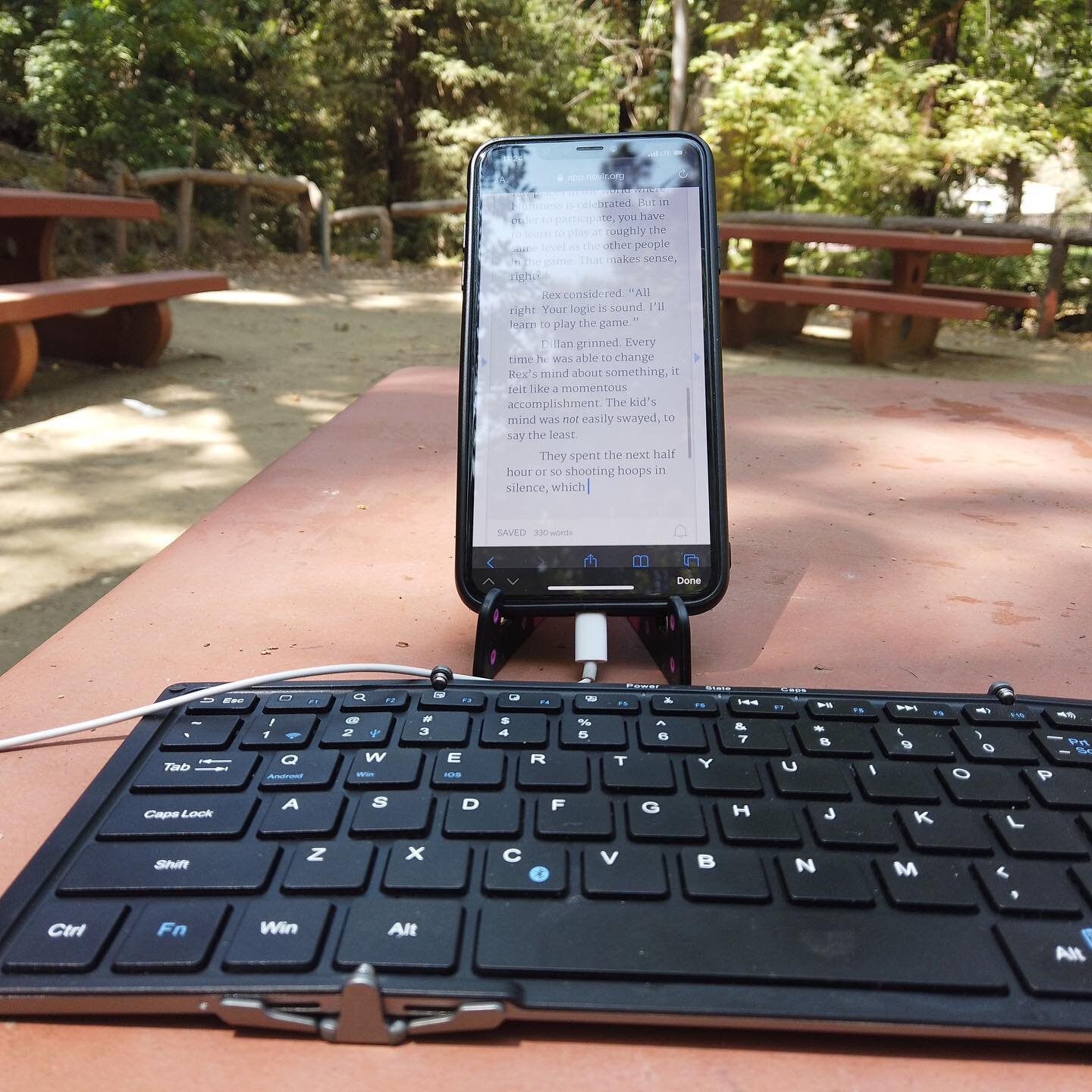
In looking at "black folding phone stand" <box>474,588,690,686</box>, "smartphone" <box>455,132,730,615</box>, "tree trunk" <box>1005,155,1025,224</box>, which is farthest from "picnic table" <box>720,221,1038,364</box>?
"black folding phone stand" <box>474,588,690,686</box>

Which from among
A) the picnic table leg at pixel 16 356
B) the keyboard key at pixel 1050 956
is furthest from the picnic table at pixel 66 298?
the keyboard key at pixel 1050 956

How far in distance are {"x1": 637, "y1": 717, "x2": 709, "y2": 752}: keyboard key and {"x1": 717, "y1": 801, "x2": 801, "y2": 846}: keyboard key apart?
0.05 meters

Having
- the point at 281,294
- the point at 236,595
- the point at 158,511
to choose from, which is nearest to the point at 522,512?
the point at 236,595

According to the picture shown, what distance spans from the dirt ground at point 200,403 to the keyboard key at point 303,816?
1812 mm

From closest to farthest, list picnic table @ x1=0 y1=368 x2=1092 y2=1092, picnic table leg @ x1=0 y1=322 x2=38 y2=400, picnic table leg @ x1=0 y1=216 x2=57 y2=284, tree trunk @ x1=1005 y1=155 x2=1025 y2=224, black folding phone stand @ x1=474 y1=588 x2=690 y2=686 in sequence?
picnic table @ x1=0 y1=368 x2=1092 y2=1092
black folding phone stand @ x1=474 y1=588 x2=690 y2=686
picnic table leg @ x1=0 y1=322 x2=38 y2=400
picnic table leg @ x1=0 y1=216 x2=57 y2=284
tree trunk @ x1=1005 y1=155 x2=1025 y2=224

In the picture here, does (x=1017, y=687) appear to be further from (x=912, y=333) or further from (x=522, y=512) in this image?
(x=912, y=333)

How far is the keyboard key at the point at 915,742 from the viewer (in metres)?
0.55

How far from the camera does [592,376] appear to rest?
814 mm

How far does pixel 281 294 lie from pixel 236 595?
823 centimetres

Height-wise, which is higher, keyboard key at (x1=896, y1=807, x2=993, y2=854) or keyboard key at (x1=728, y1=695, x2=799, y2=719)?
keyboard key at (x1=728, y1=695, x2=799, y2=719)

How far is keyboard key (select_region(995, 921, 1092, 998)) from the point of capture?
39 centimetres

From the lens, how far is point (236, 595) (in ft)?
2.74

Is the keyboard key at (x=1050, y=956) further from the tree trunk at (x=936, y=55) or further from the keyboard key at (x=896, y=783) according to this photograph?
the tree trunk at (x=936, y=55)

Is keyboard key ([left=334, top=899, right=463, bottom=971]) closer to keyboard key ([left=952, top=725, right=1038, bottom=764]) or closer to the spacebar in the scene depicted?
the spacebar
